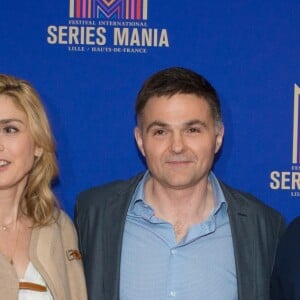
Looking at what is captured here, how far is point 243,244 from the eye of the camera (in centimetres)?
199

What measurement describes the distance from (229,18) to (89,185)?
2.82ft

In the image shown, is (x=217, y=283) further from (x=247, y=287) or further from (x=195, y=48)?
(x=195, y=48)

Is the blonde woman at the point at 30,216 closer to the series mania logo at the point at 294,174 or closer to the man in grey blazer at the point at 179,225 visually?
the man in grey blazer at the point at 179,225

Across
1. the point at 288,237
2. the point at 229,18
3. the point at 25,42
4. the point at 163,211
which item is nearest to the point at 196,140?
the point at 163,211

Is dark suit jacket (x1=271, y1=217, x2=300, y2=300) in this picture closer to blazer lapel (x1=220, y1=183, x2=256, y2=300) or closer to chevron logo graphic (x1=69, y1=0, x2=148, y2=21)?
blazer lapel (x1=220, y1=183, x2=256, y2=300)

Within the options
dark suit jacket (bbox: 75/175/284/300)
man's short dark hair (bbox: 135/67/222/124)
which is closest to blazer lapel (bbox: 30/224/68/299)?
dark suit jacket (bbox: 75/175/284/300)

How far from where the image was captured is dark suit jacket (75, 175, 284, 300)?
1974mm

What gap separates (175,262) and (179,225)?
151 mm

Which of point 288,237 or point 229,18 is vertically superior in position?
point 229,18

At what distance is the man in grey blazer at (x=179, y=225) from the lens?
195cm

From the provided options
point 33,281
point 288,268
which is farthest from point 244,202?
point 33,281

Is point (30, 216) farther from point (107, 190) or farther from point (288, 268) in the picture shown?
point (288, 268)

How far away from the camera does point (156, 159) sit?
1.99 meters

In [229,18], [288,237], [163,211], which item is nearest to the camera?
[288,237]
